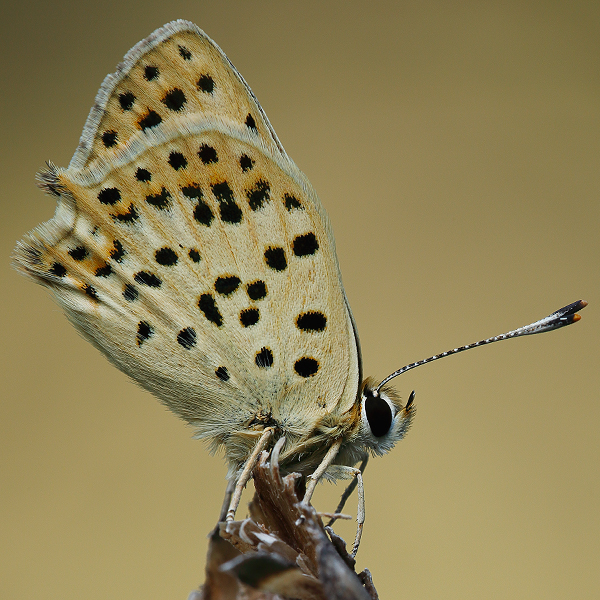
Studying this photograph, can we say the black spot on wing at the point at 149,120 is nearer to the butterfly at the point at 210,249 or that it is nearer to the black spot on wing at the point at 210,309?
the butterfly at the point at 210,249

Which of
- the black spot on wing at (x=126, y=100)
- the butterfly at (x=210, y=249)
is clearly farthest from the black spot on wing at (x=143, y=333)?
the black spot on wing at (x=126, y=100)

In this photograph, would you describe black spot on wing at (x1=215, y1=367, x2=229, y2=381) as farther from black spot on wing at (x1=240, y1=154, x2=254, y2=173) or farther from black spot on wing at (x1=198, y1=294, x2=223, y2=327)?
black spot on wing at (x1=240, y1=154, x2=254, y2=173)

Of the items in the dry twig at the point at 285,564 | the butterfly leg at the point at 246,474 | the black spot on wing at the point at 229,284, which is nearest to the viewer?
the dry twig at the point at 285,564

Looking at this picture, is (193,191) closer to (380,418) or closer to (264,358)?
(264,358)

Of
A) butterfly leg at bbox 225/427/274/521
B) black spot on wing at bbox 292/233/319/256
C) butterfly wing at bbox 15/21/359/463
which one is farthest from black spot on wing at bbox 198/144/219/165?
butterfly leg at bbox 225/427/274/521

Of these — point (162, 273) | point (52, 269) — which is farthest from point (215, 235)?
point (52, 269)

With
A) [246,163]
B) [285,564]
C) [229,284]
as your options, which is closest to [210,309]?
[229,284]
